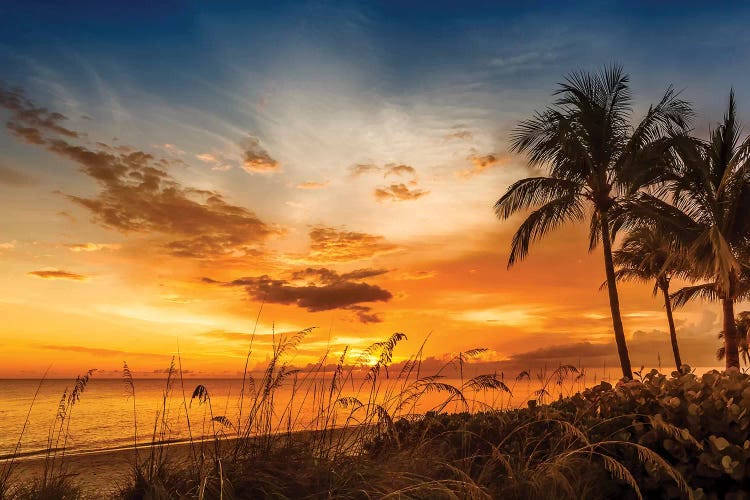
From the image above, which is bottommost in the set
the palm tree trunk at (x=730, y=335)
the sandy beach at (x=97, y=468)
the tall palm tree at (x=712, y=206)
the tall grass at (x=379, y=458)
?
the sandy beach at (x=97, y=468)

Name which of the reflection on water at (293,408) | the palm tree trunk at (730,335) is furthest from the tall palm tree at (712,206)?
the reflection on water at (293,408)

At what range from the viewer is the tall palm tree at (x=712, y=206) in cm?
1909

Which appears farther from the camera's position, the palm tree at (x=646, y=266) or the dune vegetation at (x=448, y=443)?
the palm tree at (x=646, y=266)

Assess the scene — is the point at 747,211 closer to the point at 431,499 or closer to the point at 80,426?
the point at 431,499

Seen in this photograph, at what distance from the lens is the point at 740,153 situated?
20547mm

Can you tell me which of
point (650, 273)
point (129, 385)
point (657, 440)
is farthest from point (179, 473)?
point (650, 273)

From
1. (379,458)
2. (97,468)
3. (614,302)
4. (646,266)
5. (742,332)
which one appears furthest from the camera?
(742,332)

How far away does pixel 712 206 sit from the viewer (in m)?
21.0

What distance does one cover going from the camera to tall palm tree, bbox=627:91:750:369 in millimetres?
19094

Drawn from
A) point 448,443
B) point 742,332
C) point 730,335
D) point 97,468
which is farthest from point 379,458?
point 742,332

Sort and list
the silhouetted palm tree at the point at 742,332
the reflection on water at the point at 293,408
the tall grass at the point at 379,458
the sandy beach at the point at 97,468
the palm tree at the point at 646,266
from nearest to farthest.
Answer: the tall grass at the point at 379,458
the reflection on water at the point at 293,408
the sandy beach at the point at 97,468
the palm tree at the point at 646,266
the silhouetted palm tree at the point at 742,332

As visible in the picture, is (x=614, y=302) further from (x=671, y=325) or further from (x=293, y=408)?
(x=671, y=325)

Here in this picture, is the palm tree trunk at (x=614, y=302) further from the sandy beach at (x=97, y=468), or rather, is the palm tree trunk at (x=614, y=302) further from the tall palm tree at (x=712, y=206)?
the sandy beach at (x=97, y=468)

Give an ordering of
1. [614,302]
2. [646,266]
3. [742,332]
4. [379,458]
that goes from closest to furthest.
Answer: [379,458]
[614,302]
[646,266]
[742,332]
